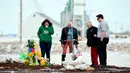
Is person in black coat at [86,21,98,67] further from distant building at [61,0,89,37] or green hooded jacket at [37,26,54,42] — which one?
distant building at [61,0,89,37]

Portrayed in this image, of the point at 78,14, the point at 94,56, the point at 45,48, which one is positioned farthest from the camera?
the point at 78,14

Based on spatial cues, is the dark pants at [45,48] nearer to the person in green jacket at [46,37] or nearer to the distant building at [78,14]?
the person in green jacket at [46,37]

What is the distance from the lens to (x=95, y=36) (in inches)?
459

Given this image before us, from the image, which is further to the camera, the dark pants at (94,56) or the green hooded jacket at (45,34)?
the green hooded jacket at (45,34)

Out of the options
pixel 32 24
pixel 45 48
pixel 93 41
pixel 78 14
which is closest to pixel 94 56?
pixel 93 41

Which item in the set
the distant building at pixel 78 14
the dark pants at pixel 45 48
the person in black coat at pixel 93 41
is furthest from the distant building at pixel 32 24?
the person in black coat at pixel 93 41

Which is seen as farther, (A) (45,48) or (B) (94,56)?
(A) (45,48)

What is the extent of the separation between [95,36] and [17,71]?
3.63 meters

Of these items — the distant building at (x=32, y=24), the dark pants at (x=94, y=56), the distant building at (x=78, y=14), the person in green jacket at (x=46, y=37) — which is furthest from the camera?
→ the distant building at (x=78, y=14)

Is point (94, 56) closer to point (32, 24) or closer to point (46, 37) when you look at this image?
point (46, 37)

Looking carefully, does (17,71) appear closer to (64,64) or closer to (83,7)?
(64,64)

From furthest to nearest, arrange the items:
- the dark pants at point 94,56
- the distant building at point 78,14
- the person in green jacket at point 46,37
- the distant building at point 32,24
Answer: the distant building at point 78,14
the distant building at point 32,24
the person in green jacket at point 46,37
the dark pants at point 94,56

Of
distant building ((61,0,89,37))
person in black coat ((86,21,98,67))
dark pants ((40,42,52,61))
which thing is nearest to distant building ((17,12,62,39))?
distant building ((61,0,89,37))

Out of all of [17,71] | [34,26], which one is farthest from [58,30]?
[17,71]
